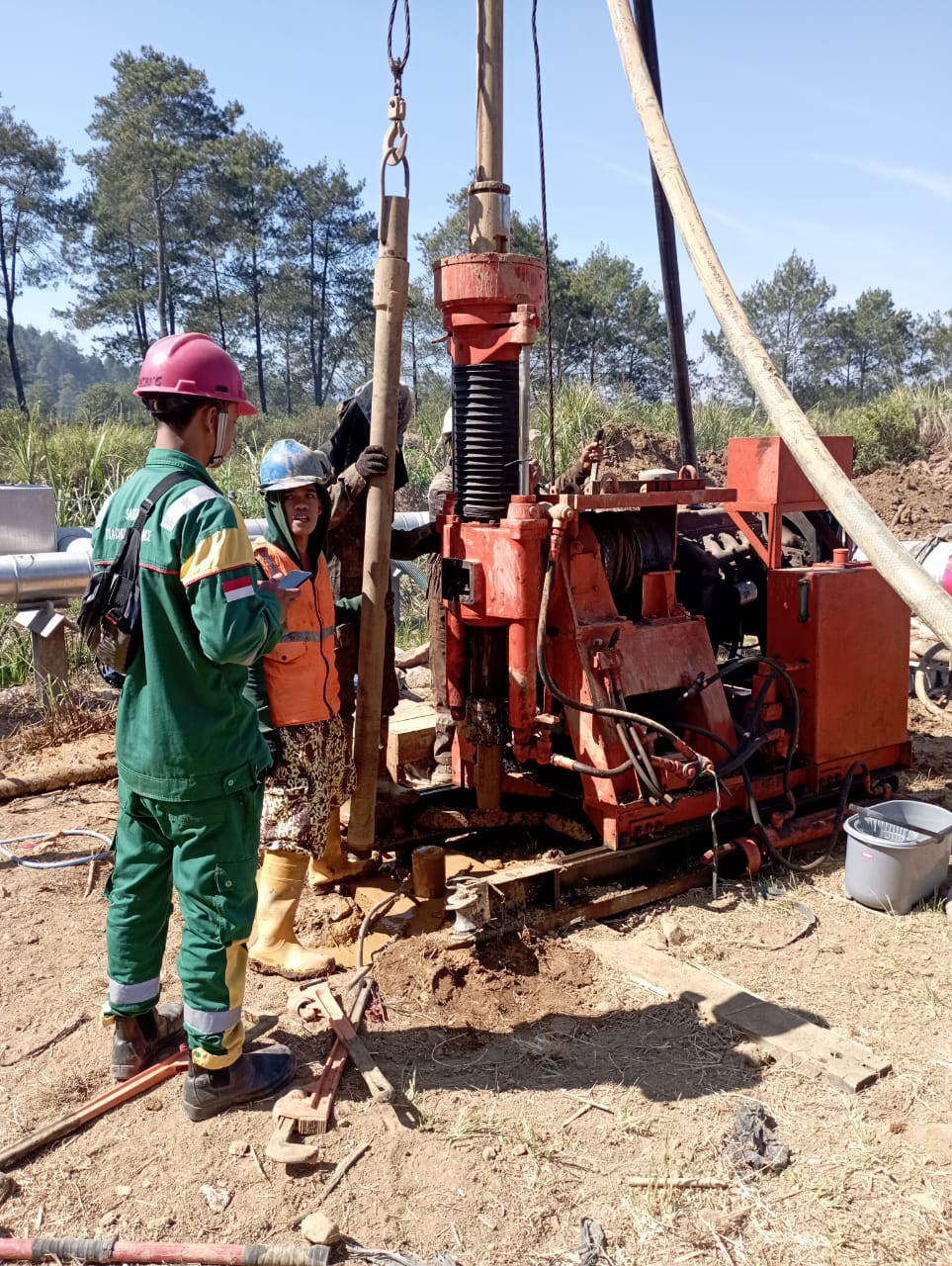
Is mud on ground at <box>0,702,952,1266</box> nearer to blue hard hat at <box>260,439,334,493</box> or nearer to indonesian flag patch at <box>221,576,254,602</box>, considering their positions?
indonesian flag patch at <box>221,576,254,602</box>

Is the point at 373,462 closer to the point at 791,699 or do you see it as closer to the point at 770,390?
the point at 770,390

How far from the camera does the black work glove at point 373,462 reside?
404 centimetres

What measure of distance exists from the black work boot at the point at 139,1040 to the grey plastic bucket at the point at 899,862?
9.56 feet

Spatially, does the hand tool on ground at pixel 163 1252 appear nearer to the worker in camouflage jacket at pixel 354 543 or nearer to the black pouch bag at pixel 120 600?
the black pouch bag at pixel 120 600

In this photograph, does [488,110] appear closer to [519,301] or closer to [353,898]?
[519,301]

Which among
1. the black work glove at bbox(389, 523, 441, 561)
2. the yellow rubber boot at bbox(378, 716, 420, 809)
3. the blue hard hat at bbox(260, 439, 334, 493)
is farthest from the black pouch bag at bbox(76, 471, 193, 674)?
the black work glove at bbox(389, 523, 441, 561)

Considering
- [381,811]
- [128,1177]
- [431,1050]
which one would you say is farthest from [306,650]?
[128,1177]

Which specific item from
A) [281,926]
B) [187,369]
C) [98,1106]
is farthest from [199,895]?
[187,369]

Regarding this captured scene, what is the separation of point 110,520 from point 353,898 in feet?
7.54

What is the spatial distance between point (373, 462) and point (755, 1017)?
2515 millimetres

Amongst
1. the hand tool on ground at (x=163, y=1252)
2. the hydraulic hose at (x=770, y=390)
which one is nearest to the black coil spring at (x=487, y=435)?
the hydraulic hose at (x=770, y=390)

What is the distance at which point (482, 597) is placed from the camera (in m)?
4.24

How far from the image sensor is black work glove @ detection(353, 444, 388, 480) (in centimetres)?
404

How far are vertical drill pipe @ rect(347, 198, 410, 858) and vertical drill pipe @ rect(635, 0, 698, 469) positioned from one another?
10.2 feet
